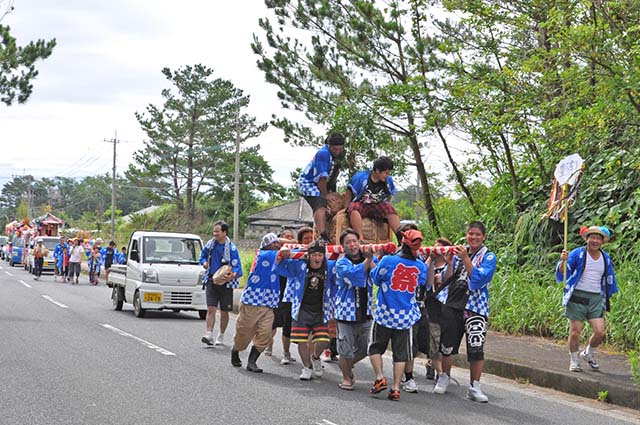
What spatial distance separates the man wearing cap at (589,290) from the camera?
930 centimetres

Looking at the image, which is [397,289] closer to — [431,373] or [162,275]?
[431,373]

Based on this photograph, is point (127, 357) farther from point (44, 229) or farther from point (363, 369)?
point (44, 229)

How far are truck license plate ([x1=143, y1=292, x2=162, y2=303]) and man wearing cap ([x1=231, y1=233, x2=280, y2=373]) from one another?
6.54 m

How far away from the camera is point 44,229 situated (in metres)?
46.0

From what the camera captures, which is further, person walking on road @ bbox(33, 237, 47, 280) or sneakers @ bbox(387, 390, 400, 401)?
person walking on road @ bbox(33, 237, 47, 280)

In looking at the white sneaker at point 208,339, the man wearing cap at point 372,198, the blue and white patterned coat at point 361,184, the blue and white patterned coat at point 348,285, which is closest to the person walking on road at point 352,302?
the blue and white patterned coat at point 348,285

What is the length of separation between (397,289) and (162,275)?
9.07 metres

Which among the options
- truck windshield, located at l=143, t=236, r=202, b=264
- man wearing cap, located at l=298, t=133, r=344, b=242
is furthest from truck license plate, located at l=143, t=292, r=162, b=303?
man wearing cap, located at l=298, t=133, r=344, b=242

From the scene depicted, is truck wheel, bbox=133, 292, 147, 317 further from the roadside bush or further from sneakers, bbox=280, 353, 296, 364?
the roadside bush

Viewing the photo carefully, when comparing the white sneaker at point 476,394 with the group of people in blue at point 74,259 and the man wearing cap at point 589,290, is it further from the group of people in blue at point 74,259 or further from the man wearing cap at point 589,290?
the group of people in blue at point 74,259

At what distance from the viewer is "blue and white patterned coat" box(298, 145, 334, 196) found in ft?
30.4

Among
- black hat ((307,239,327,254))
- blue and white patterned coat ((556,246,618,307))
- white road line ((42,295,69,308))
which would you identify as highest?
black hat ((307,239,327,254))

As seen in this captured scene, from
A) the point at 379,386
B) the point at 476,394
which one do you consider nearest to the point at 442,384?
the point at 476,394

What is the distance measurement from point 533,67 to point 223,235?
220 inches
